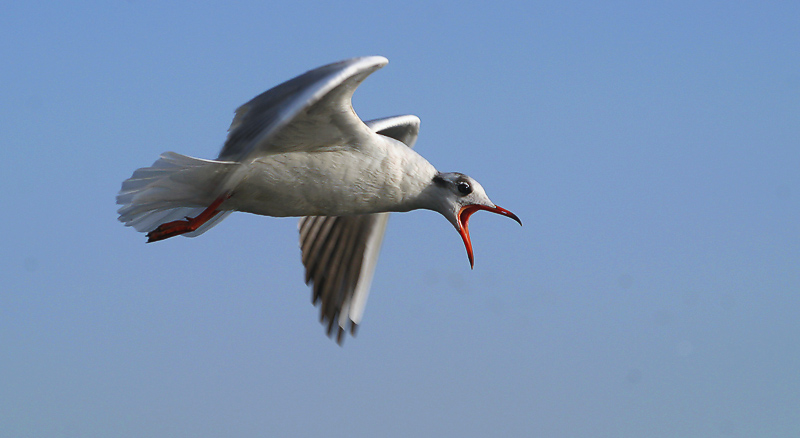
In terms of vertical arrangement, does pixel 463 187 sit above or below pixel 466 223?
above

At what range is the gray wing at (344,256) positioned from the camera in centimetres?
855

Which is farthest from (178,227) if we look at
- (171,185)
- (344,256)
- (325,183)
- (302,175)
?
(344,256)

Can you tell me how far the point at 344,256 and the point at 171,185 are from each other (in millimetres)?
2401

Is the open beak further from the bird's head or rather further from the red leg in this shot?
the red leg

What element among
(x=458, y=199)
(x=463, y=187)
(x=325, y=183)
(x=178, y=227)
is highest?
(x=463, y=187)

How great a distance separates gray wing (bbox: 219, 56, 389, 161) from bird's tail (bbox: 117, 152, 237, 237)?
8.6 inches

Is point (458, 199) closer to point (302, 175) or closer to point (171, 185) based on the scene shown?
point (302, 175)

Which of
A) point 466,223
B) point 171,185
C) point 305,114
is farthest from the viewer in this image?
point 466,223

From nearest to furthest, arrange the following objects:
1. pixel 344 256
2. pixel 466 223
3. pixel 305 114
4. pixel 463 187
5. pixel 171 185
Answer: pixel 305 114 → pixel 171 185 → pixel 463 187 → pixel 466 223 → pixel 344 256

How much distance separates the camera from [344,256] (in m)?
8.77

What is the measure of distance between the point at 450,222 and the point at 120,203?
2.59 m

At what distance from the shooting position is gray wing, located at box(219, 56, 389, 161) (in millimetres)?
5746

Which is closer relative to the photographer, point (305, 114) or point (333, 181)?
point (305, 114)

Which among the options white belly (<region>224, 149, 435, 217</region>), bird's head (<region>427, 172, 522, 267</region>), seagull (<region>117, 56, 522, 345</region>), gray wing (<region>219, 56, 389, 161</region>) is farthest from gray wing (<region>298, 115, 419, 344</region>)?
gray wing (<region>219, 56, 389, 161</region>)
